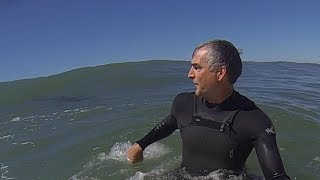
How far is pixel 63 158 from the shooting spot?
795cm

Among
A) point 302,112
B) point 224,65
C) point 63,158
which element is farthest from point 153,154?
point 302,112

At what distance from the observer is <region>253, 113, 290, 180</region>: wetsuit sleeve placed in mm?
3610

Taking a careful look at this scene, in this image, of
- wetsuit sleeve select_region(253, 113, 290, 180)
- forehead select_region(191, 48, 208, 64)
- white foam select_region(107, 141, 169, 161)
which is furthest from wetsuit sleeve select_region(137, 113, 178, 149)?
white foam select_region(107, 141, 169, 161)

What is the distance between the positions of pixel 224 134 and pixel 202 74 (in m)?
0.61

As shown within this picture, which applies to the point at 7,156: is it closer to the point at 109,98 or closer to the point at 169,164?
the point at 169,164

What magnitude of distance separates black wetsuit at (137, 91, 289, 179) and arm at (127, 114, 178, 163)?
0.04 ft

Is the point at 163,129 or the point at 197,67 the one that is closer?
the point at 197,67

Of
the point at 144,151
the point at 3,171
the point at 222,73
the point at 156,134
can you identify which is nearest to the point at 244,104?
the point at 222,73

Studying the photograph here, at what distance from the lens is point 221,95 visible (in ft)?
13.0

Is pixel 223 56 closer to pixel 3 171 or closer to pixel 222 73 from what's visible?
pixel 222 73

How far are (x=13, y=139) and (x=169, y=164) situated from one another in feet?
14.1

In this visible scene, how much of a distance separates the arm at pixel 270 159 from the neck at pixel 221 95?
1.56 ft

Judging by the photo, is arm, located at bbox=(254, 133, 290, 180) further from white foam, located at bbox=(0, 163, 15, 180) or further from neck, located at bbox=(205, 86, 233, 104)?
white foam, located at bbox=(0, 163, 15, 180)

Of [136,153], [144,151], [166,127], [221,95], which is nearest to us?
[221,95]
